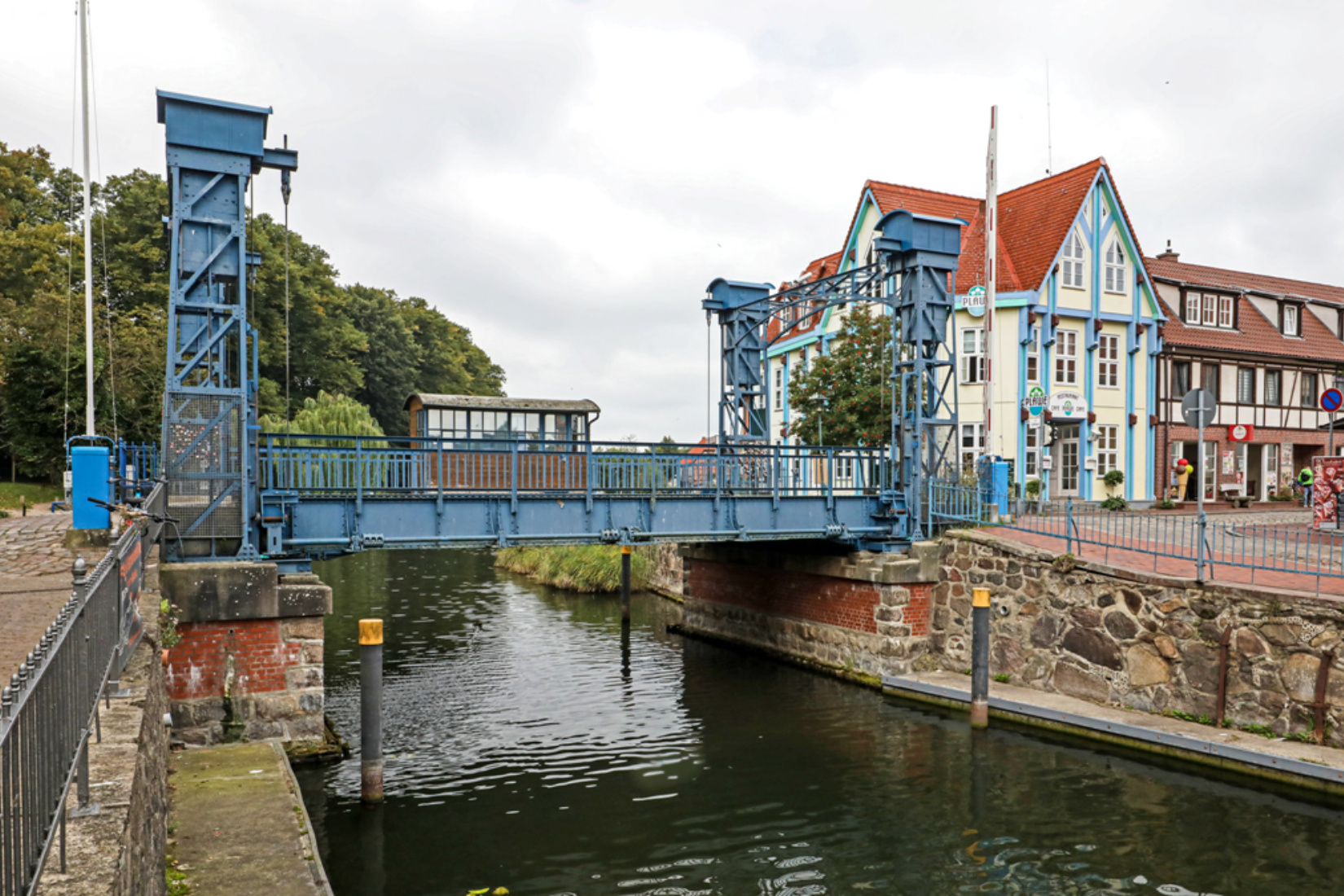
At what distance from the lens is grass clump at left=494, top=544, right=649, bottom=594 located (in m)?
28.1

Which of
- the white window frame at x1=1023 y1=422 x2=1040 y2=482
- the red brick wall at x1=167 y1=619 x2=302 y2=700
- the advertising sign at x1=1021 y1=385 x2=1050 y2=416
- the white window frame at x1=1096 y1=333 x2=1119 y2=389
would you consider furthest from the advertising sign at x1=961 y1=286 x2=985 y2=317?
the red brick wall at x1=167 y1=619 x2=302 y2=700

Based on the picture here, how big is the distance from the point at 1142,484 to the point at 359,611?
25150 millimetres

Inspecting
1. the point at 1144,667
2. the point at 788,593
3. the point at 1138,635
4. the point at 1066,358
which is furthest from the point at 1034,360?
the point at 1144,667

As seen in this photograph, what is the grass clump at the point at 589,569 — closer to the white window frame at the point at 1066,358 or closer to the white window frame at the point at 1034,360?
the white window frame at the point at 1034,360

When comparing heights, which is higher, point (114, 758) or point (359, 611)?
point (114, 758)

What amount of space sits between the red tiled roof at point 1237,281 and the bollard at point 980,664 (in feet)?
77.8

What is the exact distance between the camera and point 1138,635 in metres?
13.4

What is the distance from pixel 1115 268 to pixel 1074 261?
2059 millimetres

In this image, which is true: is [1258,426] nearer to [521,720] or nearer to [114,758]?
[521,720]

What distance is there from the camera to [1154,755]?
12141mm

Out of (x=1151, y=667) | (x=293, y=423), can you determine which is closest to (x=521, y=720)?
(x=1151, y=667)

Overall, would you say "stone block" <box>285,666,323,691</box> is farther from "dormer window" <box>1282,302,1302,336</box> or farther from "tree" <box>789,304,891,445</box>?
"dormer window" <box>1282,302,1302,336</box>

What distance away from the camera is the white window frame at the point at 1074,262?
29.8 meters

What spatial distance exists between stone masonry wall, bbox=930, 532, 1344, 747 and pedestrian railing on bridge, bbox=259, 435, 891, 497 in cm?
262
